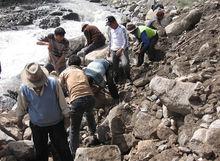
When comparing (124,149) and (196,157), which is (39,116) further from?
(196,157)

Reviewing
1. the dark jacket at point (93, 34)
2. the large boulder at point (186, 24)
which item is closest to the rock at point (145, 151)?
the dark jacket at point (93, 34)

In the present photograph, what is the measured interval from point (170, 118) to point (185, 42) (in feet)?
13.6

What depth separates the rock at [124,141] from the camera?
25.4ft

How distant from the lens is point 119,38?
10562 millimetres

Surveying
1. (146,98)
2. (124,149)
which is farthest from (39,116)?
(146,98)

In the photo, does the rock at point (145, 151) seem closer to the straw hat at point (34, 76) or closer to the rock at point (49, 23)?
the straw hat at point (34, 76)

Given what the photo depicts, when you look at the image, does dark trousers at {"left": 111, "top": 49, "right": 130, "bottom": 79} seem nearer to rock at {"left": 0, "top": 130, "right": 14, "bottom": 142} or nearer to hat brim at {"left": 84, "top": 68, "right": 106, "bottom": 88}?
hat brim at {"left": 84, "top": 68, "right": 106, "bottom": 88}

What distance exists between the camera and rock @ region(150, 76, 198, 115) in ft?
24.4

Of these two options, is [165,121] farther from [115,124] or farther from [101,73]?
[101,73]

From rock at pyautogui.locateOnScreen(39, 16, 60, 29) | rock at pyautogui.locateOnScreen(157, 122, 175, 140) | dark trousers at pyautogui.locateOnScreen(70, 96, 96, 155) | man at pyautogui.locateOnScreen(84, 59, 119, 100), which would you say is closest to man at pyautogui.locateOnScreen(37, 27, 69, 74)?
man at pyautogui.locateOnScreen(84, 59, 119, 100)

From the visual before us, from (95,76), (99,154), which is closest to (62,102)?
(99,154)

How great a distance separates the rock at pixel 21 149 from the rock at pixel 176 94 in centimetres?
227

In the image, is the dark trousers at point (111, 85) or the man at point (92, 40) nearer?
the dark trousers at point (111, 85)

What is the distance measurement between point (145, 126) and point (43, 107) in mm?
1880
